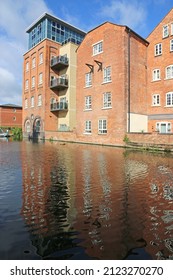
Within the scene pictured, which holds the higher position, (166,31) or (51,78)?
(166,31)

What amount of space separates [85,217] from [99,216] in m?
0.29

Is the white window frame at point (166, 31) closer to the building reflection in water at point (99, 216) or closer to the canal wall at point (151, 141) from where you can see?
the canal wall at point (151, 141)

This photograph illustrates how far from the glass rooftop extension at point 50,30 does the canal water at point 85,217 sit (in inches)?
1217

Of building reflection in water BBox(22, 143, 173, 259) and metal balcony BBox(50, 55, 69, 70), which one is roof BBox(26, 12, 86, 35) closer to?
metal balcony BBox(50, 55, 69, 70)

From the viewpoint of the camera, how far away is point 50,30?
34.2 metres

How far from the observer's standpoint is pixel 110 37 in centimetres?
2356

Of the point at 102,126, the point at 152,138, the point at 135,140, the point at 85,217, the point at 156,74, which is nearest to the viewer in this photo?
the point at 85,217

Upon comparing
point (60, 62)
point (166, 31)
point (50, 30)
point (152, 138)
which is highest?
point (50, 30)

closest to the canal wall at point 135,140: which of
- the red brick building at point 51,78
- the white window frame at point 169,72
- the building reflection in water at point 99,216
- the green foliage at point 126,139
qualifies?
the green foliage at point 126,139

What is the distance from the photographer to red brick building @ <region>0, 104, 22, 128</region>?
54.8 meters

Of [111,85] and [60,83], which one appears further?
[60,83]

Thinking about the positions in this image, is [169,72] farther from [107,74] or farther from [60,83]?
[60,83]

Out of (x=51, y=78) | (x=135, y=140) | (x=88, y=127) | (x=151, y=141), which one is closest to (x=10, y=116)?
(x=51, y=78)
